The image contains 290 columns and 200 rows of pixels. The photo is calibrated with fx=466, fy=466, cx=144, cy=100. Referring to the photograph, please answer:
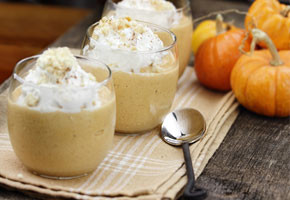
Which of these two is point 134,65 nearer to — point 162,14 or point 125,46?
point 125,46

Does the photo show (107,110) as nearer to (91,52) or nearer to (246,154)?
(91,52)

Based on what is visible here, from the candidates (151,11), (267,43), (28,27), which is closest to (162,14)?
(151,11)

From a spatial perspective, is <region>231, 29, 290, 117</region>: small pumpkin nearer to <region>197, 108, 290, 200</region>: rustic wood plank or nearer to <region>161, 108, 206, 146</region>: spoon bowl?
<region>197, 108, 290, 200</region>: rustic wood plank

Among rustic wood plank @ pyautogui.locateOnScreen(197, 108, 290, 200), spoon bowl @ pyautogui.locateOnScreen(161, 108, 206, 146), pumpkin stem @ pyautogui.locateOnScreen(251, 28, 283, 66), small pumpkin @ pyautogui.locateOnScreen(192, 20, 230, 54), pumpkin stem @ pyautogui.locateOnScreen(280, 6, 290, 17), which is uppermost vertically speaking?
pumpkin stem @ pyautogui.locateOnScreen(280, 6, 290, 17)

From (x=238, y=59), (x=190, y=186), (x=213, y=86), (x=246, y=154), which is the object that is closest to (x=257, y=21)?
(x=238, y=59)

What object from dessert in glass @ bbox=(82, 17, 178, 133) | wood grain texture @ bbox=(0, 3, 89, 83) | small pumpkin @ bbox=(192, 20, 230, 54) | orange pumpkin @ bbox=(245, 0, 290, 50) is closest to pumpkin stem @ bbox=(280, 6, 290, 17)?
orange pumpkin @ bbox=(245, 0, 290, 50)
